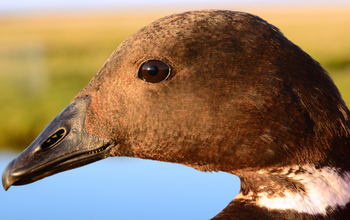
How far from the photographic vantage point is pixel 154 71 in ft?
7.39

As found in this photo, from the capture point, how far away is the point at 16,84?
20.1 metres

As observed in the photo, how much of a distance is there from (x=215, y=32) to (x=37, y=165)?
131 cm

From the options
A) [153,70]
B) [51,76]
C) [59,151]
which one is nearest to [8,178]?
[59,151]

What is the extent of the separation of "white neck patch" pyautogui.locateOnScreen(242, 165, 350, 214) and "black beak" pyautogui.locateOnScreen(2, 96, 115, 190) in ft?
3.66

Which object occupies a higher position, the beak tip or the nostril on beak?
the nostril on beak

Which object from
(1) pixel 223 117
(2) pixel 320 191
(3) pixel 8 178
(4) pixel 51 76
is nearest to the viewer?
(2) pixel 320 191

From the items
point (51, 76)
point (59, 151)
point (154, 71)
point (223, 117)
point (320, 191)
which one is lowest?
point (320, 191)

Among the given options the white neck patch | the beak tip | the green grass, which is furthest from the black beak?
the green grass

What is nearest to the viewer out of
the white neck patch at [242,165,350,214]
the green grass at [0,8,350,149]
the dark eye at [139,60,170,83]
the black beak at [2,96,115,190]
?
Result: the white neck patch at [242,165,350,214]

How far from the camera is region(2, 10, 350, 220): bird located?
6.89 ft

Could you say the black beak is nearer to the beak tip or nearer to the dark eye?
the beak tip

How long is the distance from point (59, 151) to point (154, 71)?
754 mm

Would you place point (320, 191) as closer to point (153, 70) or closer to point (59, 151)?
point (153, 70)

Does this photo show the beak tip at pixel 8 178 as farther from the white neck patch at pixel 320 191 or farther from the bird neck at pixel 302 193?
the white neck patch at pixel 320 191
